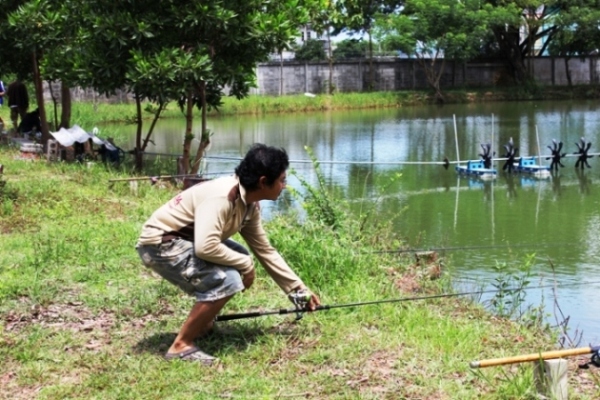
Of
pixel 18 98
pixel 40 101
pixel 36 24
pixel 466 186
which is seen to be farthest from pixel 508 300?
pixel 18 98

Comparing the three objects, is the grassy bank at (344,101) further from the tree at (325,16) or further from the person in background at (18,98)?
the person in background at (18,98)

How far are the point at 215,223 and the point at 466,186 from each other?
9190 mm

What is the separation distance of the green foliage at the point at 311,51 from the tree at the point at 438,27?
462cm

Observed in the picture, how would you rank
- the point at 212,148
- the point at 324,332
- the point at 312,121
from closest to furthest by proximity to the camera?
the point at 324,332 → the point at 212,148 → the point at 312,121

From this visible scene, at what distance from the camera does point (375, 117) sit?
1022 inches

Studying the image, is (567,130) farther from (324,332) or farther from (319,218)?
(324,332)

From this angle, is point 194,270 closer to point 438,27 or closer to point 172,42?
point 172,42

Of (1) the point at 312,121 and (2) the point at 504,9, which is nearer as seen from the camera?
(1) the point at 312,121

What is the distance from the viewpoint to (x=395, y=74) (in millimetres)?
34844

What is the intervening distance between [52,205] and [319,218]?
8.60 ft

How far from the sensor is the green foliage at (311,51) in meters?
35.3

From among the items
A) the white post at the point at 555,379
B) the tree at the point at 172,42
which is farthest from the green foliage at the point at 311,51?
the white post at the point at 555,379

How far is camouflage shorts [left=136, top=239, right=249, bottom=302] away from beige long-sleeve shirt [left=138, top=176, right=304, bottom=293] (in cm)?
4

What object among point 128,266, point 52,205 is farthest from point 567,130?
point 128,266
